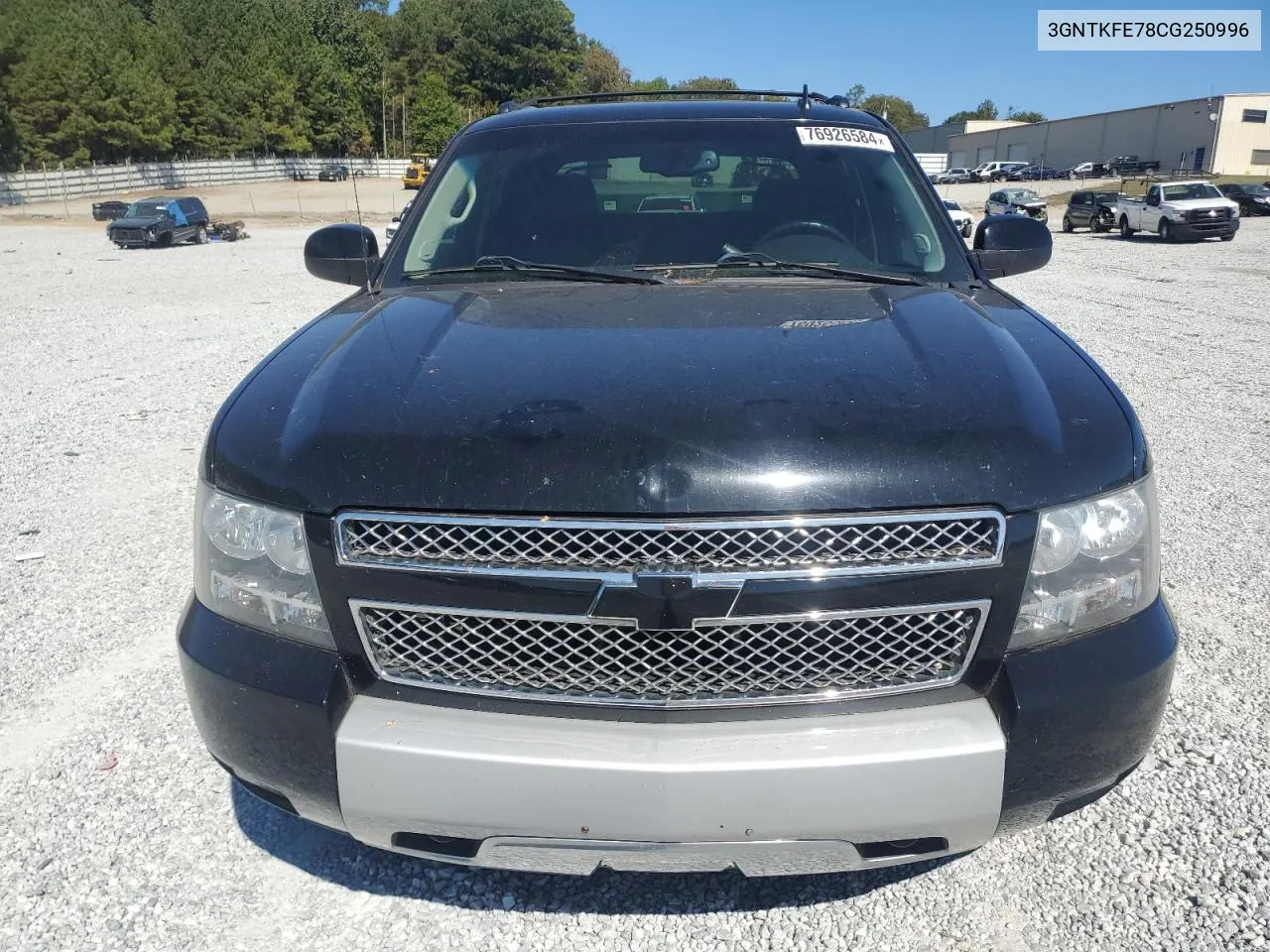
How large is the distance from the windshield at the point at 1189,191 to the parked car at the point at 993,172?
47.6 meters

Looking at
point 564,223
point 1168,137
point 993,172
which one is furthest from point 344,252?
point 1168,137

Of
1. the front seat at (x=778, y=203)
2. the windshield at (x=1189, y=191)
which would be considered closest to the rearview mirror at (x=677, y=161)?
the front seat at (x=778, y=203)

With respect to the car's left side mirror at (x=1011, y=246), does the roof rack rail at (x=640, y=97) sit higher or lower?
higher

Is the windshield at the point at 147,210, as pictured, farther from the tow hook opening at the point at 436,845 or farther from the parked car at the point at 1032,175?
the parked car at the point at 1032,175

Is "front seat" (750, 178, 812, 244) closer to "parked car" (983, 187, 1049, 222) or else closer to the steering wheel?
the steering wheel

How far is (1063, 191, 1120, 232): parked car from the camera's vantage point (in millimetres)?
29562

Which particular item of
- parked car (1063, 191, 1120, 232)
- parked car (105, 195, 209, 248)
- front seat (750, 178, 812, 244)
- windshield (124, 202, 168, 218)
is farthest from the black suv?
parked car (1063, 191, 1120, 232)

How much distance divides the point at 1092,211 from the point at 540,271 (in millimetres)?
31951

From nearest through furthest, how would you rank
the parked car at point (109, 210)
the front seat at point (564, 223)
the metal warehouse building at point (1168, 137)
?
the front seat at point (564, 223), the parked car at point (109, 210), the metal warehouse building at point (1168, 137)

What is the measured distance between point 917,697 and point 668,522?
1.82 ft

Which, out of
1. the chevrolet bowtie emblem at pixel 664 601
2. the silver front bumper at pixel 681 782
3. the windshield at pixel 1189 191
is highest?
the chevrolet bowtie emblem at pixel 664 601

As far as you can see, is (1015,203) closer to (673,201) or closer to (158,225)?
(158,225)

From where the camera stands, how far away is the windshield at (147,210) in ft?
92.3

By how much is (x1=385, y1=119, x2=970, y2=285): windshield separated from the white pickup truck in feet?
85.2
